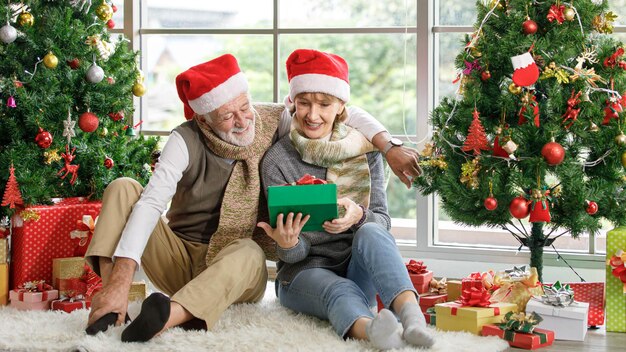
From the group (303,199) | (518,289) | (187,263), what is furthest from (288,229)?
(518,289)

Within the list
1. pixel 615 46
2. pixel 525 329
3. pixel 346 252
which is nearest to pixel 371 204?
pixel 346 252

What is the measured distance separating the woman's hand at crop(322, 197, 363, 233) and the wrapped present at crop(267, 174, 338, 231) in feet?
0.28

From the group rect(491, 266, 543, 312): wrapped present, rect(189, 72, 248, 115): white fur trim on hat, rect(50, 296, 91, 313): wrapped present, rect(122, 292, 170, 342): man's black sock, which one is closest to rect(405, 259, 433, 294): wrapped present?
rect(491, 266, 543, 312): wrapped present

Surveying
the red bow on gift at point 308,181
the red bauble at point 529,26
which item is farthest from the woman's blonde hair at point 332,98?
the red bauble at point 529,26

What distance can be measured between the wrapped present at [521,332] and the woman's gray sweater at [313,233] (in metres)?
0.48

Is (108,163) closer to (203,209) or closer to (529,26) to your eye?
(203,209)

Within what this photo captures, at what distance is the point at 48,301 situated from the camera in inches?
124

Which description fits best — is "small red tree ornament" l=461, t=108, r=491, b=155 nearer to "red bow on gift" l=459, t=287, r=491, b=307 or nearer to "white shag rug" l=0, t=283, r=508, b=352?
"red bow on gift" l=459, t=287, r=491, b=307

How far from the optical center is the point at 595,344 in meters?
2.73

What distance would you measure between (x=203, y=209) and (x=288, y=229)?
1.40 feet

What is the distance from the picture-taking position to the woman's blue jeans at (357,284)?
2555 millimetres

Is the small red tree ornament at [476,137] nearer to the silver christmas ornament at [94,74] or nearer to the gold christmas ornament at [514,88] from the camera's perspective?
the gold christmas ornament at [514,88]

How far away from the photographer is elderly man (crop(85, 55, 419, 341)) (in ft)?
8.52

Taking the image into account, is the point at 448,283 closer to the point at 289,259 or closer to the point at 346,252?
the point at 346,252
